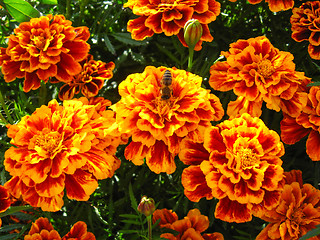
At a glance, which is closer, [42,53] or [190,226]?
[190,226]

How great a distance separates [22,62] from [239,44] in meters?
0.65

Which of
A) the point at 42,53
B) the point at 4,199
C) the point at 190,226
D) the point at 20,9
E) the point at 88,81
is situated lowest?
the point at 190,226

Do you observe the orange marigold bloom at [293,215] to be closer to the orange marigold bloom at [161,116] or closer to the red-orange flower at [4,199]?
the orange marigold bloom at [161,116]

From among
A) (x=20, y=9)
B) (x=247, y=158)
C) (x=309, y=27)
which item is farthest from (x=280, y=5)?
(x=20, y=9)

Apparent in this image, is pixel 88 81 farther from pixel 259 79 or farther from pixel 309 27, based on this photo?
pixel 309 27

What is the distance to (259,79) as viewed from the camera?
1035mm

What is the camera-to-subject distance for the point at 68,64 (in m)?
1.15

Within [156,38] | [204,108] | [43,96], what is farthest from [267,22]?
[43,96]

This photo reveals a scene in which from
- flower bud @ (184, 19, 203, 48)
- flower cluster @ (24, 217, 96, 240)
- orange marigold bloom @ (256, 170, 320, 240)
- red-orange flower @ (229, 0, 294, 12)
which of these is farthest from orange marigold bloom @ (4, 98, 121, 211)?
red-orange flower @ (229, 0, 294, 12)

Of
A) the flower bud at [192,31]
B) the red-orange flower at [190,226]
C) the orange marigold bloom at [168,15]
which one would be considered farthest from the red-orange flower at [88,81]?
the red-orange flower at [190,226]

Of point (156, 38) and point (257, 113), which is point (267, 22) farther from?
point (257, 113)

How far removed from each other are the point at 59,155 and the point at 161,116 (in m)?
0.26

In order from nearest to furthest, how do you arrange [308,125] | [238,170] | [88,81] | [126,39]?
[238,170], [308,125], [88,81], [126,39]

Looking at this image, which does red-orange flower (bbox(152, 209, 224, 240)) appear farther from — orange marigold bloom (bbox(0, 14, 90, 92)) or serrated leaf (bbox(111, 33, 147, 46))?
serrated leaf (bbox(111, 33, 147, 46))
